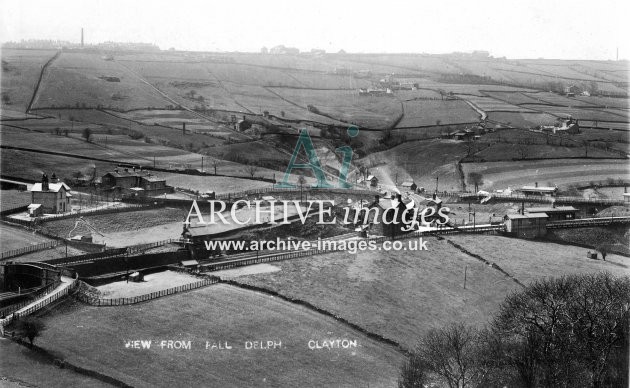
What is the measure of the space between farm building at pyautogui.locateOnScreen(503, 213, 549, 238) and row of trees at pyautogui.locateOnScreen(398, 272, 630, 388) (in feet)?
85.8

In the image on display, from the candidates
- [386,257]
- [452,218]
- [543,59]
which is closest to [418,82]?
[543,59]

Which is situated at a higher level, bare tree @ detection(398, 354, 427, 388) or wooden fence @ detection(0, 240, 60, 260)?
wooden fence @ detection(0, 240, 60, 260)

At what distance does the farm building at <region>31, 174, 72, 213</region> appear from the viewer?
59.4m

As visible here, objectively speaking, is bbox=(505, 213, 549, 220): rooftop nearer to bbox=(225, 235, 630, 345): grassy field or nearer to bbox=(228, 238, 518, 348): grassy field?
bbox=(225, 235, 630, 345): grassy field

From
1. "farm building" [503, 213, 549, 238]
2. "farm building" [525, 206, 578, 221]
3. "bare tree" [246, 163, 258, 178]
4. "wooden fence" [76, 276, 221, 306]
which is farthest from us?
"bare tree" [246, 163, 258, 178]

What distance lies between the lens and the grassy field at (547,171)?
8325cm

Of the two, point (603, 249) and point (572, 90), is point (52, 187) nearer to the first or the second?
point (603, 249)

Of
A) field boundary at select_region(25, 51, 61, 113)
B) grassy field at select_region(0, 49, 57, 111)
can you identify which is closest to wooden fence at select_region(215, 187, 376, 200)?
grassy field at select_region(0, 49, 57, 111)

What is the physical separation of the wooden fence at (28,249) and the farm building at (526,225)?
1402 inches

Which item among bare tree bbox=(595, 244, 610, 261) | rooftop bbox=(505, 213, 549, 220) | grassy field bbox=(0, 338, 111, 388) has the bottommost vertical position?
bare tree bbox=(595, 244, 610, 261)

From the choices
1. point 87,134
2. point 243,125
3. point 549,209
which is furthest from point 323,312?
point 243,125

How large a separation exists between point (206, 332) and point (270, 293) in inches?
276

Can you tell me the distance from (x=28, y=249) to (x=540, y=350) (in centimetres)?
3103

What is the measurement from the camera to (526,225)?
214ft
